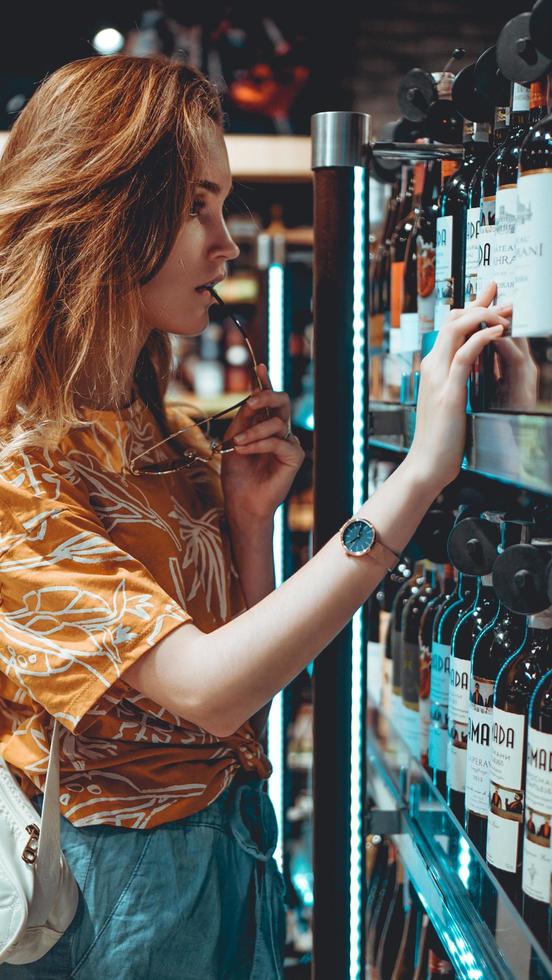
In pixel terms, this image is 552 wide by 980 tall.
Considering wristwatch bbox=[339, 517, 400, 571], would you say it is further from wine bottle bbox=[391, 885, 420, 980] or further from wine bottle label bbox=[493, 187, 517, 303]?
wine bottle bbox=[391, 885, 420, 980]

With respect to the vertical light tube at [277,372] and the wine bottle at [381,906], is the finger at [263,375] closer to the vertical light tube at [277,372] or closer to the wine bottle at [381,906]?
the vertical light tube at [277,372]

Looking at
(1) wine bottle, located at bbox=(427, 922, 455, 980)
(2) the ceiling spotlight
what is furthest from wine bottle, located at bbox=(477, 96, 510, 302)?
(2) the ceiling spotlight

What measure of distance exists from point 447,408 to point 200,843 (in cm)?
63

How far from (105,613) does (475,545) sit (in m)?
0.40

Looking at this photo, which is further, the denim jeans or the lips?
the lips

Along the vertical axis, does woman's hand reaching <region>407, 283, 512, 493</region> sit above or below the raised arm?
above

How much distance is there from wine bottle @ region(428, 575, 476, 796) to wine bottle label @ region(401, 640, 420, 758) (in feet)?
0.44

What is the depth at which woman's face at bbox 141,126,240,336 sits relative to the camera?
4.18 feet

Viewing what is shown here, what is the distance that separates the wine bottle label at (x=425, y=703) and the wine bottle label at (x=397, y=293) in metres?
0.52

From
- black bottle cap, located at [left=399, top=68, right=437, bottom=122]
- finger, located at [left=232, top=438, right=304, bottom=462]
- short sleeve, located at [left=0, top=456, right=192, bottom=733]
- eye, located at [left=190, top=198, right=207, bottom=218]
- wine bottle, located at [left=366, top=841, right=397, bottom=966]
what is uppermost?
black bottle cap, located at [left=399, top=68, right=437, bottom=122]

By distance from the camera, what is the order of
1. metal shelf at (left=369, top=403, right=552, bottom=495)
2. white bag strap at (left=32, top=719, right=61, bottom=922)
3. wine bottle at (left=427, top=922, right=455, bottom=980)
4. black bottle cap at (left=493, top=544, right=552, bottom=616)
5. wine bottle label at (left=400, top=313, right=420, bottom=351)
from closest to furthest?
metal shelf at (left=369, top=403, right=552, bottom=495) → black bottle cap at (left=493, top=544, right=552, bottom=616) → white bag strap at (left=32, top=719, right=61, bottom=922) → wine bottle label at (left=400, top=313, right=420, bottom=351) → wine bottle at (left=427, top=922, right=455, bottom=980)

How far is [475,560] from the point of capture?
105cm

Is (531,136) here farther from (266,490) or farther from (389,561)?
(266,490)

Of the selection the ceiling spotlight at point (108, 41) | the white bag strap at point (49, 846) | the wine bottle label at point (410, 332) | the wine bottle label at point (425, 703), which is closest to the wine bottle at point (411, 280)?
the wine bottle label at point (410, 332)
